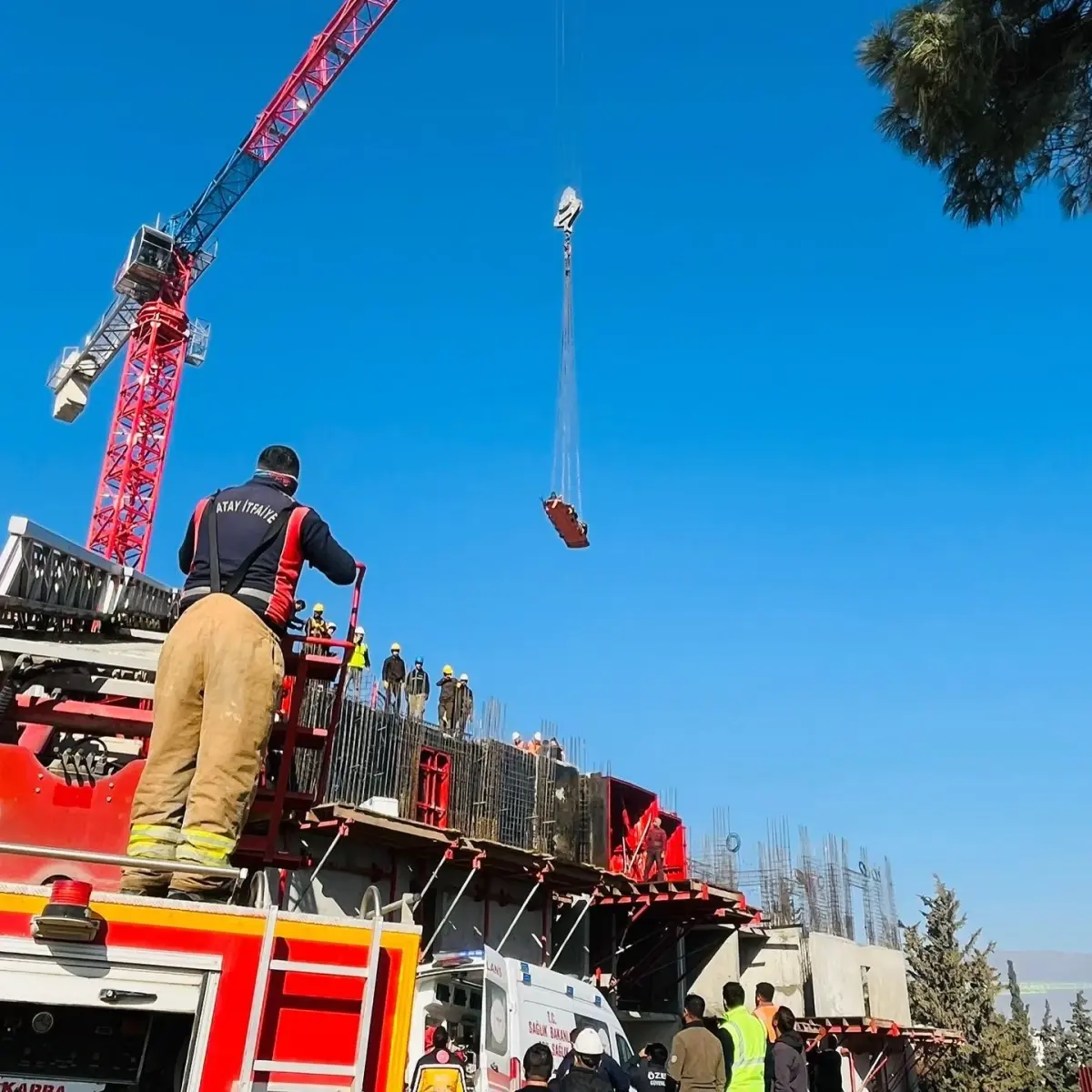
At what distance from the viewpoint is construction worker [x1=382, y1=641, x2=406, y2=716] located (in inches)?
878

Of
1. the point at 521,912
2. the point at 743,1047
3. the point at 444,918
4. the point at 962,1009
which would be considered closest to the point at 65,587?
the point at 743,1047

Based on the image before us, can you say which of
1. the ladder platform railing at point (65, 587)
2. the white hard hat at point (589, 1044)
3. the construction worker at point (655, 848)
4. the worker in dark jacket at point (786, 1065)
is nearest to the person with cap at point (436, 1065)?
the white hard hat at point (589, 1044)

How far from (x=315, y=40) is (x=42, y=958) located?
45.8 metres

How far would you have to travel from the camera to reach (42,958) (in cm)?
321

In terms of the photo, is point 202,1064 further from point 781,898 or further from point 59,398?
point 59,398

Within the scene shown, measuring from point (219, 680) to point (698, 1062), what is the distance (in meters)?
4.60

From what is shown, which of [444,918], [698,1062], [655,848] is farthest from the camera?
[655,848]

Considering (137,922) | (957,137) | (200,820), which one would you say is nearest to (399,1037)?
(137,922)

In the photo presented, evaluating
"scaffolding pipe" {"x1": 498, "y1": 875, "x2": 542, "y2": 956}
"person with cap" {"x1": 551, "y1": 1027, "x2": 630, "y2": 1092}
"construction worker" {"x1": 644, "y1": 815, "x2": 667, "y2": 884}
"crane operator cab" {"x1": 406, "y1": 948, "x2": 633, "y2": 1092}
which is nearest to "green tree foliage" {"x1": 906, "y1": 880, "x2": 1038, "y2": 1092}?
"construction worker" {"x1": 644, "y1": 815, "x2": 667, "y2": 884}

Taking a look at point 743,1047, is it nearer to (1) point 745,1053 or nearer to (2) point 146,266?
(1) point 745,1053

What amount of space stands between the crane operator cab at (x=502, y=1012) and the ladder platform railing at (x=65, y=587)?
3643 millimetres

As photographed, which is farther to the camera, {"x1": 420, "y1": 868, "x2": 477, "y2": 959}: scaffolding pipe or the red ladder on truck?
{"x1": 420, "y1": 868, "x2": 477, "y2": 959}: scaffolding pipe

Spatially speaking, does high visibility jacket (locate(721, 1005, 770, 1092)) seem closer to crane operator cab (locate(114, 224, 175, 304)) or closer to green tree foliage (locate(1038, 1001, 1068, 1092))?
green tree foliage (locate(1038, 1001, 1068, 1092))

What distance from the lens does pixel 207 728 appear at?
4.38 m
